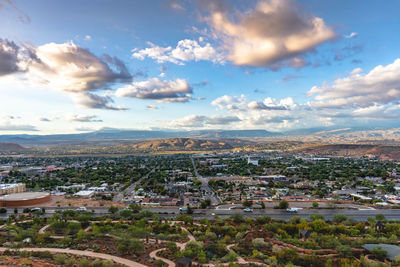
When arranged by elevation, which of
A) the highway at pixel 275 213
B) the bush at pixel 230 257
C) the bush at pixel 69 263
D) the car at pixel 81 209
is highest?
the bush at pixel 69 263

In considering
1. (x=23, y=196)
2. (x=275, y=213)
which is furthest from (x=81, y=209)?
(x=275, y=213)

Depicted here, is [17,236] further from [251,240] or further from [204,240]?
[251,240]

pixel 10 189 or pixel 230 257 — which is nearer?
pixel 230 257

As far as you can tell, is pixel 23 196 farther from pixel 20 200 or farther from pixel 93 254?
pixel 93 254

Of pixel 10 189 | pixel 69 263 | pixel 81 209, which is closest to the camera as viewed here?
pixel 69 263

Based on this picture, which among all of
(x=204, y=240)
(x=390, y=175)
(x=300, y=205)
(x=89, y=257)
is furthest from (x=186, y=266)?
(x=390, y=175)

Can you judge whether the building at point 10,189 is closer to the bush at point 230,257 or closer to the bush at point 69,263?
the bush at point 69,263

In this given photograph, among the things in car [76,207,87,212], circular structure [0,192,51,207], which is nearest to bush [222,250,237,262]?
car [76,207,87,212]

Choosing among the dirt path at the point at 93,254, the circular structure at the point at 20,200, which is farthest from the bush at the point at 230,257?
the circular structure at the point at 20,200

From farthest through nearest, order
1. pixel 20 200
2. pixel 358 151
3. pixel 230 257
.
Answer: pixel 358 151 < pixel 20 200 < pixel 230 257

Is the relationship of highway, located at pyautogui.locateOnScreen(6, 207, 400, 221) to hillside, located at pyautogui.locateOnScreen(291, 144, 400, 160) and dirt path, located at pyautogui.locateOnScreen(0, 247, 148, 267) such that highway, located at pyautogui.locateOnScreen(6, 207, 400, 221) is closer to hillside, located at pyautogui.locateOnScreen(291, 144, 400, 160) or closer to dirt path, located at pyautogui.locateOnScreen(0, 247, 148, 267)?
dirt path, located at pyautogui.locateOnScreen(0, 247, 148, 267)

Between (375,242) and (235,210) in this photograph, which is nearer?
(375,242)
